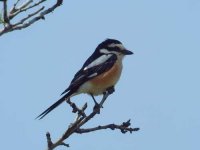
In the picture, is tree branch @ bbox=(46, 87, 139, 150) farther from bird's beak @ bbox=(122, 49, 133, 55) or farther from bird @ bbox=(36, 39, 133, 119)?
bird's beak @ bbox=(122, 49, 133, 55)

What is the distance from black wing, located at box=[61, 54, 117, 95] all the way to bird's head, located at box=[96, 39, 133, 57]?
0.57 feet

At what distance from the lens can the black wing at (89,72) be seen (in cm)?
766

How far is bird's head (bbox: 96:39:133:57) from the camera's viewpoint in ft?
27.6

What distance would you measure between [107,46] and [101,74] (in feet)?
2.55

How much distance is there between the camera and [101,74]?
787cm

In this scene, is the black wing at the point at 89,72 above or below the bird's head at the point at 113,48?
below

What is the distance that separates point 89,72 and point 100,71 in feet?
0.52

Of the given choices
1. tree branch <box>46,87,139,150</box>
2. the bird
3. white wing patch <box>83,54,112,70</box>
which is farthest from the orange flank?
tree branch <box>46,87,139,150</box>

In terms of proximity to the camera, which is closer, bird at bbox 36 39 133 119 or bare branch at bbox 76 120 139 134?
bare branch at bbox 76 120 139 134

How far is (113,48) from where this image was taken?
8453 mm

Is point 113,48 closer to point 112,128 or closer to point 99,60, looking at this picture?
point 99,60

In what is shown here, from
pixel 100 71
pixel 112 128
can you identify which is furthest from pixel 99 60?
pixel 112 128

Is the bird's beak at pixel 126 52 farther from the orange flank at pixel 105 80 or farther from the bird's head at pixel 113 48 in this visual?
the orange flank at pixel 105 80

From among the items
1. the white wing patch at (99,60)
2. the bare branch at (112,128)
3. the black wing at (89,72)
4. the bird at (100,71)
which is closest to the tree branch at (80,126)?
the bare branch at (112,128)
